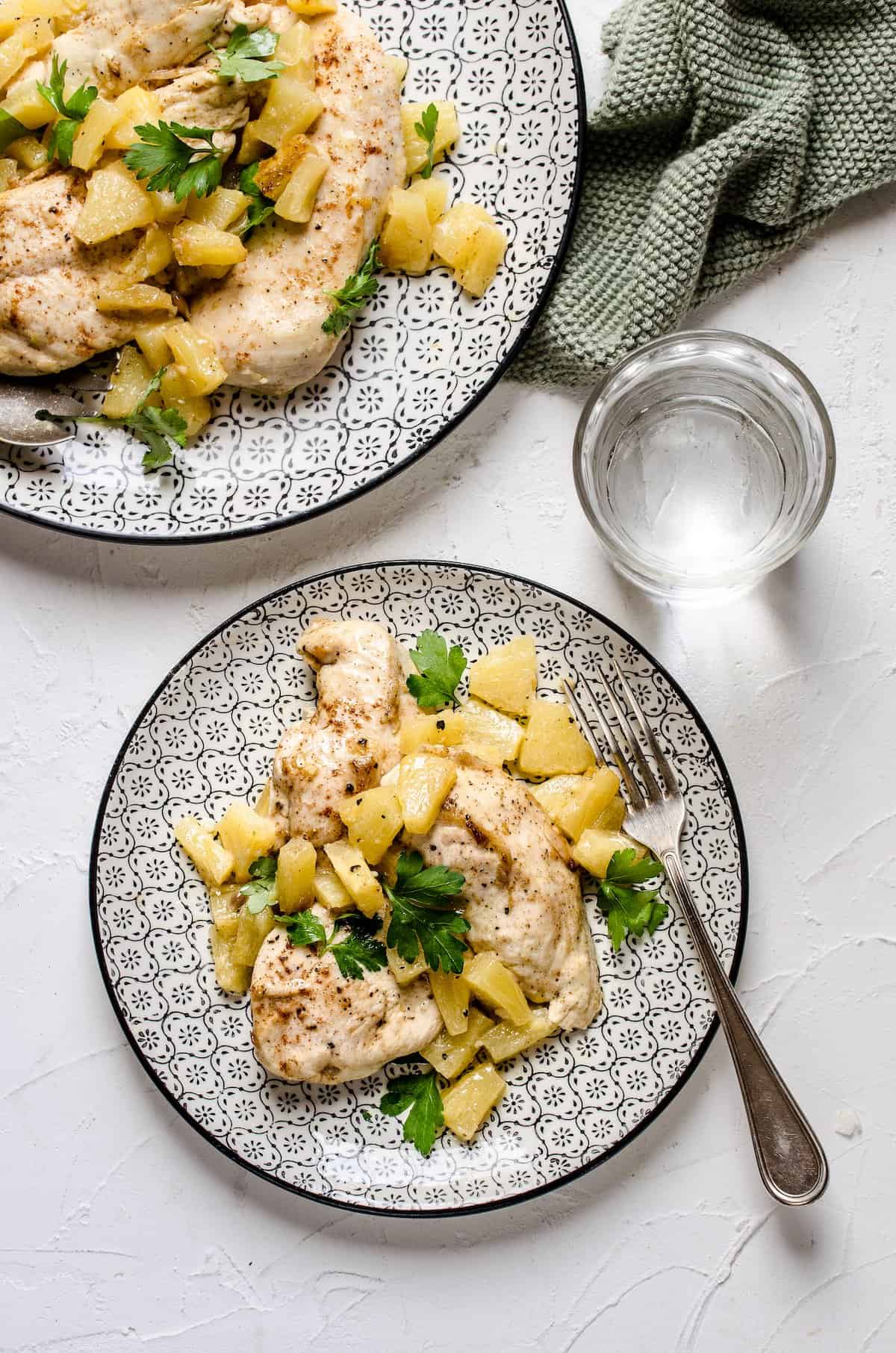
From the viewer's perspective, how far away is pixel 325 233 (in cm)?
Result: 202

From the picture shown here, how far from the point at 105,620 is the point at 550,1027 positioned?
1301mm

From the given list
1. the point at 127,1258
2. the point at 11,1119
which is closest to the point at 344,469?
the point at 11,1119

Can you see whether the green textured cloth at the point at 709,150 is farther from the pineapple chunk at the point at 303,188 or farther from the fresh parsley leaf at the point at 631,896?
the fresh parsley leaf at the point at 631,896

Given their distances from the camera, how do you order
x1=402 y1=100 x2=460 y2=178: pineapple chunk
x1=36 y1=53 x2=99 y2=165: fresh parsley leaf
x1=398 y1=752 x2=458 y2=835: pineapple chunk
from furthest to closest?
x1=402 y1=100 x2=460 y2=178: pineapple chunk
x1=36 y1=53 x2=99 y2=165: fresh parsley leaf
x1=398 y1=752 x2=458 y2=835: pineapple chunk

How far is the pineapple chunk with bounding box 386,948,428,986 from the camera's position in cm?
196

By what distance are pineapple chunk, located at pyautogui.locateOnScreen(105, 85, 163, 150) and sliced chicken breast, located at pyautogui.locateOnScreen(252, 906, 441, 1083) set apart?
1560mm

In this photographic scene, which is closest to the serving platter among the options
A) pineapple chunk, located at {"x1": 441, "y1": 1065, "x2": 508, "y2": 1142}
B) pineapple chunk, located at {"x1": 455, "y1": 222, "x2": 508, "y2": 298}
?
pineapple chunk, located at {"x1": 455, "y1": 222, "x2": 508, "y2": 298}

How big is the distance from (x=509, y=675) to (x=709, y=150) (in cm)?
113

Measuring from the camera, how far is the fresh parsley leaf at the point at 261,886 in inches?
79.4

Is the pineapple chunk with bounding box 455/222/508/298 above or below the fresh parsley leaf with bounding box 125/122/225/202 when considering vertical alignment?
below

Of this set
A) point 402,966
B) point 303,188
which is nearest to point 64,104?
point 303,188

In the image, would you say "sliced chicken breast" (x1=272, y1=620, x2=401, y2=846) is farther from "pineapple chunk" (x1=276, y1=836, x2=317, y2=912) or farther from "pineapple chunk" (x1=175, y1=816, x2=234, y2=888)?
"pineapple chunk" (x1=175, y1=816, x2=234, y2=888)

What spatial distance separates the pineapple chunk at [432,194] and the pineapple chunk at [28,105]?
74 centimetres

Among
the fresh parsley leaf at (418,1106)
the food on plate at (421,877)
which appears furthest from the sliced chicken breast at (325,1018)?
the fresh parsley leaf at (418,1106)
